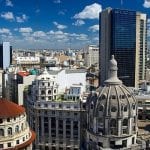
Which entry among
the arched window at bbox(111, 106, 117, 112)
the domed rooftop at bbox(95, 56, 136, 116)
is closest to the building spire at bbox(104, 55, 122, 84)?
the domed rooftop at bbox(95, 56, 136, 116)

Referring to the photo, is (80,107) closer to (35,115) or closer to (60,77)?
(35,115)

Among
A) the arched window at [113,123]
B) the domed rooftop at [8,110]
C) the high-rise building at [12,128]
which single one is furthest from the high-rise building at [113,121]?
the domed rooftop at [8,110]

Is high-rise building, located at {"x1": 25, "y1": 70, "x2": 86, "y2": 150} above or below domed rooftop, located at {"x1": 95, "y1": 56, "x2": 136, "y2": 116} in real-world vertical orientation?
below

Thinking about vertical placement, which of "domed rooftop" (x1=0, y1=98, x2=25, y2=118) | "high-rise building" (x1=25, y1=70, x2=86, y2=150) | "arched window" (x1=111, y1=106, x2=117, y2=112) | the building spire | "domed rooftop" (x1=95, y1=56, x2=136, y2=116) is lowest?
"high-rise building" (x1=25, y1=70, x2=86, y2=150)

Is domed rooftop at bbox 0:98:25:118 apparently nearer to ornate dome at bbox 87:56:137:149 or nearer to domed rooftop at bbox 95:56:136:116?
ornate dome at bbox 87:56:137:149

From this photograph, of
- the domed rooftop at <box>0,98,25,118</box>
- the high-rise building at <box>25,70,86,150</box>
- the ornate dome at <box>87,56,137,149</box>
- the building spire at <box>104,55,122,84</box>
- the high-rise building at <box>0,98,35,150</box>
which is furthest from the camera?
the high-rise building at <box>25,70,86,150</box>

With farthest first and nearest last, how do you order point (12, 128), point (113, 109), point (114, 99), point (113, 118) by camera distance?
1. point (12, 128)
2. point (114, 99)
3. point (113, 109)
4. point (113, 118)

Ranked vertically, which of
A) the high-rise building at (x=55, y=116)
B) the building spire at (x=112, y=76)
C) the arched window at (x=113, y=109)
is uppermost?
the building spire at (x=112, y=76)

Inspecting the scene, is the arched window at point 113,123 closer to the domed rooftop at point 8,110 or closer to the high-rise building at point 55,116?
the domed rooftop at point 8,110

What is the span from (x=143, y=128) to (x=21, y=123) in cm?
3575

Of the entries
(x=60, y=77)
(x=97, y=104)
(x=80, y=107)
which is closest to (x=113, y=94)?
(x=97, y=104)

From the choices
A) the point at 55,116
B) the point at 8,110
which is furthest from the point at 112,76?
the point at 55,116

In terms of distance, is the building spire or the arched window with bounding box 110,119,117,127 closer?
the arched window with bounding box 110,119,117,127

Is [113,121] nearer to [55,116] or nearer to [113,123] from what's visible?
[113,123]
